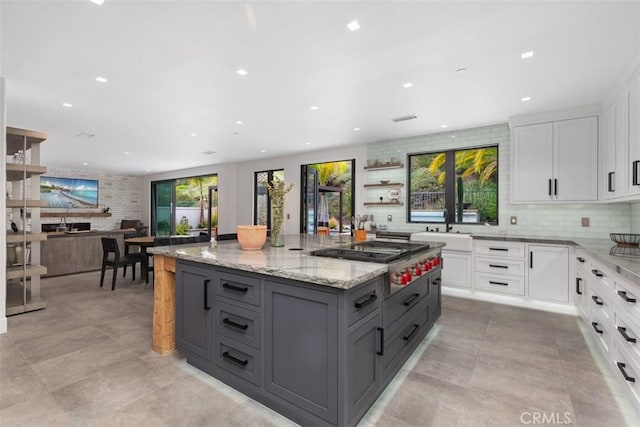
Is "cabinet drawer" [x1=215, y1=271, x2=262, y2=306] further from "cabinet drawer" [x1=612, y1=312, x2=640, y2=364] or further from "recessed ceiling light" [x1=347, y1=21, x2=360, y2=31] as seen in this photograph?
"cabinet drawer" [x1=612, y1=312, x2=640, y2=364]

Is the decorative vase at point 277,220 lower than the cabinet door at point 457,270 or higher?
higher

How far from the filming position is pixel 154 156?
724 centimetres

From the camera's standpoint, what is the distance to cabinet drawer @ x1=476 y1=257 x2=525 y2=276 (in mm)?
3996

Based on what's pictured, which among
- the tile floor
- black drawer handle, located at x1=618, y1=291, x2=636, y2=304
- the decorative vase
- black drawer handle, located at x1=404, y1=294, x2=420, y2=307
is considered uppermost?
the decorative vase

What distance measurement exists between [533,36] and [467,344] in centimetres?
264

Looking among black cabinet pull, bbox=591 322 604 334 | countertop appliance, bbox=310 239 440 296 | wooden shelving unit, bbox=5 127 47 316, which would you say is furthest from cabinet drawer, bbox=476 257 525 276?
wooden shelving unit, bbox=5 127 47 316

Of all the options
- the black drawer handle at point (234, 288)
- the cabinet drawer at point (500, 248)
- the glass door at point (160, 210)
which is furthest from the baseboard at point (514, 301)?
the glass door at point (160, 210)

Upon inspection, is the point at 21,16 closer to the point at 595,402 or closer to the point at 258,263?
the point at 258,263

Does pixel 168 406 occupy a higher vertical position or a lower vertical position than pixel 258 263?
lower

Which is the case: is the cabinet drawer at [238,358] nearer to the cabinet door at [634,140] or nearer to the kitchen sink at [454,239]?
the kitchen sink at [454,239]

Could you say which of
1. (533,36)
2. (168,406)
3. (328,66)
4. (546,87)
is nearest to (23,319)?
(168,406)

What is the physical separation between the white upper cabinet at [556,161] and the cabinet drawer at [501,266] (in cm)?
90

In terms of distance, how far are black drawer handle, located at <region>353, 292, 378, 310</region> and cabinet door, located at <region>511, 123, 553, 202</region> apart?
3.55m

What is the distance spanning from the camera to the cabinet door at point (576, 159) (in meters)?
3.76
